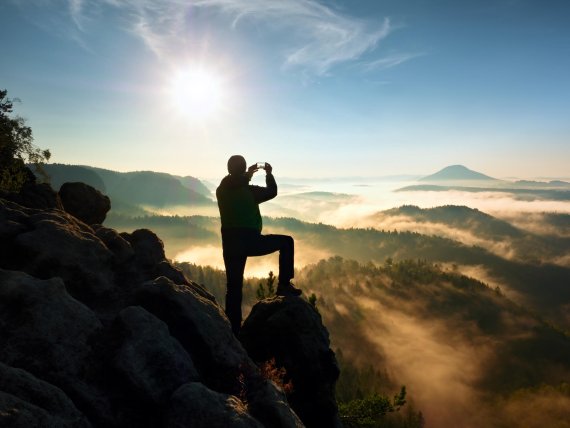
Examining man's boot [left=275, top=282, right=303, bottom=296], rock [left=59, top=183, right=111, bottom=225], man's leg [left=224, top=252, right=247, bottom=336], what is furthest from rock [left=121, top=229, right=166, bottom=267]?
man's boot [left=275, top=282, right=303, bottom=296]

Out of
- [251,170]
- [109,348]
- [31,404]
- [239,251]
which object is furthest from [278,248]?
[31,404]

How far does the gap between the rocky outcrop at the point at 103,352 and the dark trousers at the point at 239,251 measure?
1437 mm

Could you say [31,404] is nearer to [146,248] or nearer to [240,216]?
[240,216]

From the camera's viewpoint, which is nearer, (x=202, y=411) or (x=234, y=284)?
(x=202, y=411)

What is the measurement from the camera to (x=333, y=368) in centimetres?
1390

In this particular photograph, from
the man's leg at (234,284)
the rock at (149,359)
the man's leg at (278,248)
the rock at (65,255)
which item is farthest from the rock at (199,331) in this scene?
the man's leg at (278,248)

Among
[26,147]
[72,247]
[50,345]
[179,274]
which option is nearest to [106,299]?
[72,247]

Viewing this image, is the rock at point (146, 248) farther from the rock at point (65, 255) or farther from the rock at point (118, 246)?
the rock at point (65, 255)

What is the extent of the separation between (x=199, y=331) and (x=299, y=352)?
511cm

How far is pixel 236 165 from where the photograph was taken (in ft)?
36.5

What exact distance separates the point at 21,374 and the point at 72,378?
1.20m

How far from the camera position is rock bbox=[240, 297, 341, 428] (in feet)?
42.4

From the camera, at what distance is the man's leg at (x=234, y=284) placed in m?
11.4

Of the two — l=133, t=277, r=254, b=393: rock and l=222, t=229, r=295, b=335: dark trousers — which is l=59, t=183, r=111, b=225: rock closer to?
l=222, t=229, r=295, b=335: dark trousers
